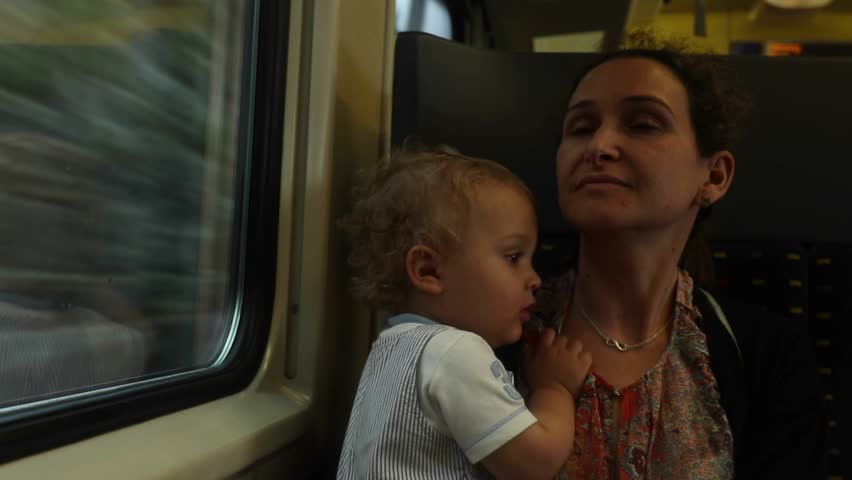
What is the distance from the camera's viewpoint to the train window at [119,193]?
893 mm

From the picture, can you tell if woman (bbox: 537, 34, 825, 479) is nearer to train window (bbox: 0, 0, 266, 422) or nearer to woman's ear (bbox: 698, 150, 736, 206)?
woman's ear (bbox: 698, 150, 736, 206)

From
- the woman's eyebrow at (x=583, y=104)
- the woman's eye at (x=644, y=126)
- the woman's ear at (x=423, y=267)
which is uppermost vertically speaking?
the woman's eyebrow at (x=583, y=104)

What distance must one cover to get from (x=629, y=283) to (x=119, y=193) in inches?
32.5

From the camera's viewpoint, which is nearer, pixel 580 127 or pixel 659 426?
pixel 659 426

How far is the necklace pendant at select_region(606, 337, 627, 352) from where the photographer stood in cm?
132

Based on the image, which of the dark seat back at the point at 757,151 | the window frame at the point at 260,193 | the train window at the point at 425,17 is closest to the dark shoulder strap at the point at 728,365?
the dark seat back at the point at 757,151

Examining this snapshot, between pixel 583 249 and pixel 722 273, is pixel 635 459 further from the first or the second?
pixel 722 273

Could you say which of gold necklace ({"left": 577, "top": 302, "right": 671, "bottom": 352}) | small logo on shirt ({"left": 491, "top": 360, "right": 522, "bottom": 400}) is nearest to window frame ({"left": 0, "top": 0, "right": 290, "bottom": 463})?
small logo on shirt ({"left": 491, "top": 360, "right": 522, "bottom": 400})

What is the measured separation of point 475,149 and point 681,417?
66 cm

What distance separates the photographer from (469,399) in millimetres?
958

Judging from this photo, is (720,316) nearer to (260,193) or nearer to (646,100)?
(646,100)

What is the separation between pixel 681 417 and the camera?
47.7 inches

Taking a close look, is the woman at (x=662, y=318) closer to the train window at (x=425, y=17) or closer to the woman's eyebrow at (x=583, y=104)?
the woman's eyebrow at (x=583, y=104)

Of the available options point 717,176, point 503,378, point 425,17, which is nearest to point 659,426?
point 503,378
